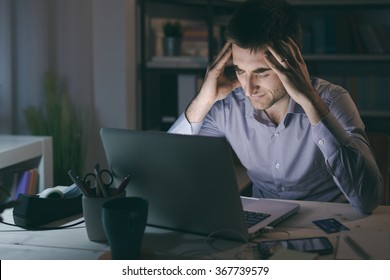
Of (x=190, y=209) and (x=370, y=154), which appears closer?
(x=190, y=209)

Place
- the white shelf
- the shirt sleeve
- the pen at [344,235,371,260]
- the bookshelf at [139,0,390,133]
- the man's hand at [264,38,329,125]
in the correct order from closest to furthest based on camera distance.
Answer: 1. the pen at [344,235,371,260]
2. the shirt sleeve
3. the man's hand at [264,38,329,125]
4. the white shelf
5. the bookshelf at [139,0,390,133]

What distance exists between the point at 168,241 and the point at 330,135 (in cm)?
61

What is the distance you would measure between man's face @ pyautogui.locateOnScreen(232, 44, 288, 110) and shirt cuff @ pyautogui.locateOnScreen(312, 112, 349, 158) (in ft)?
0.89

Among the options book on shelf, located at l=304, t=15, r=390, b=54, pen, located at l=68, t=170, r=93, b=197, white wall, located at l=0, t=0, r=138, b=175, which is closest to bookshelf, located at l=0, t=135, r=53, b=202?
white wall, located at l=0, t=0, r=138, b=175

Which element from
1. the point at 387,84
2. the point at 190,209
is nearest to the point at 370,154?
the point at 190,209

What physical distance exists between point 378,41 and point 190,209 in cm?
256

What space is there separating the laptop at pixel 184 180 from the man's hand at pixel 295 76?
44 cm

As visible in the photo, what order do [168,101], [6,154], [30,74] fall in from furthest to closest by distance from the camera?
[168,101], [30,74], [6,154]

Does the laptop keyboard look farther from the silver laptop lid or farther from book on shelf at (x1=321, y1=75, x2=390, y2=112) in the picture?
book on shelf at (x1=321, y1=75, x2=390, y2=112)

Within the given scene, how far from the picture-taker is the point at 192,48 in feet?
12.1

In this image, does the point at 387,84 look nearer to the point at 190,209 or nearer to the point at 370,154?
the point at 370,154

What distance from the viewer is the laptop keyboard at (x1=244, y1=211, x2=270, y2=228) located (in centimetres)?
138

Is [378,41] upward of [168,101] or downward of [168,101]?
upward

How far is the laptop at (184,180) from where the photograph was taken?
1.25m
